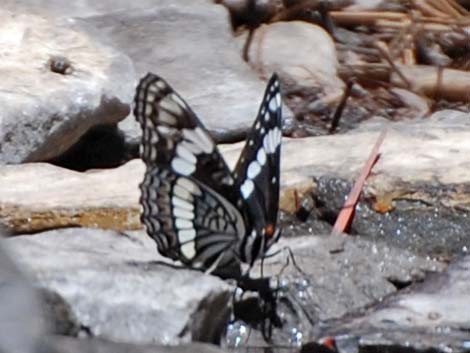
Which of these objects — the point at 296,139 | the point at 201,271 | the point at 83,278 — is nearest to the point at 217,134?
the point at 296,139

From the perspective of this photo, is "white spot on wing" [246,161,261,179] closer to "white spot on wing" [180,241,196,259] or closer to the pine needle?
"white spot on wing" [180,241,196,259]

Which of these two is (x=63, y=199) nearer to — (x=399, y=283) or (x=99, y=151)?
→ (x=99, y=151)

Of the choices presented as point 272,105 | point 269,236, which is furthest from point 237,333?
point 272,105

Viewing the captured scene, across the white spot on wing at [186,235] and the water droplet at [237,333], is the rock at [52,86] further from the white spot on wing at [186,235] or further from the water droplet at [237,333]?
the water droplet at [237,333]

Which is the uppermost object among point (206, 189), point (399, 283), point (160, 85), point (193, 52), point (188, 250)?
point (160, 85)

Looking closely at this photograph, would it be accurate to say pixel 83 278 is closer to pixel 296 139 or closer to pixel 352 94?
pixel 296 139
